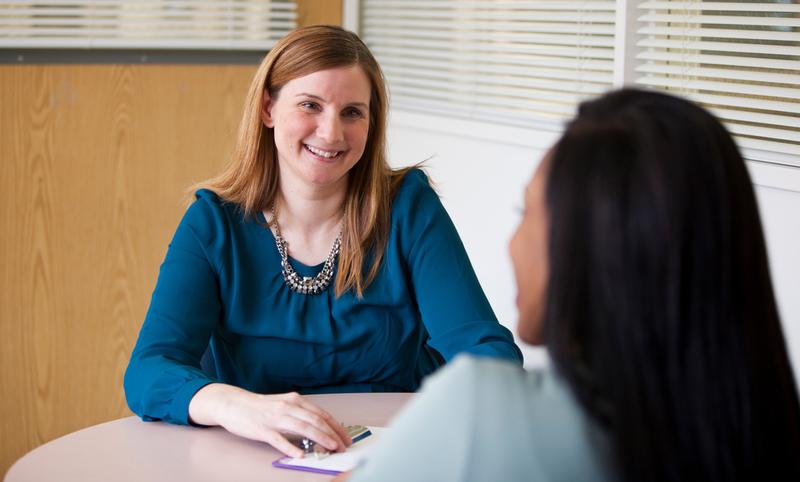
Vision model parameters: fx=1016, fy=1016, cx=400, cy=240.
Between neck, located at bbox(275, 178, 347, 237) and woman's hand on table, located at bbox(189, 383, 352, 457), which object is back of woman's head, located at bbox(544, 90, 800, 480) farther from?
neck, located at bbox(275, 178, 347, 237)

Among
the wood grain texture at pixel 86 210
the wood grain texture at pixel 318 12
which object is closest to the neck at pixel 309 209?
the wood grain texture at pixel 86 210

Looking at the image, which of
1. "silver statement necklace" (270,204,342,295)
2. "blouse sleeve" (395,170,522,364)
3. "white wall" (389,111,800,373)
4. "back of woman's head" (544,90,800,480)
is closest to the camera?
"back of woman's head" (544,90,800,480)

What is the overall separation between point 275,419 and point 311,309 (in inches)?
21.3

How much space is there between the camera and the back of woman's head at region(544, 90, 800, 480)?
90 centimetres

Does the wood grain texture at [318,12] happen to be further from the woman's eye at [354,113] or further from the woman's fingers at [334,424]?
the woman's fingers at [334,424]

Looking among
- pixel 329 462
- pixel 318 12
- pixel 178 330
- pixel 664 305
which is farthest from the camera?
pixel 318 12

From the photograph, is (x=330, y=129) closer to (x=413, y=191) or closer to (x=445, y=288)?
(x=413, y=191)

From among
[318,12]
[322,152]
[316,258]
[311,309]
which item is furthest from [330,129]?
[318,12]

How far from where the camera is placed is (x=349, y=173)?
91.0 inches

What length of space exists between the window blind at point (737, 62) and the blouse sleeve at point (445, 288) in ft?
3.41

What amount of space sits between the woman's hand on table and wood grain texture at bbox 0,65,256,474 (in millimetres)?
2372

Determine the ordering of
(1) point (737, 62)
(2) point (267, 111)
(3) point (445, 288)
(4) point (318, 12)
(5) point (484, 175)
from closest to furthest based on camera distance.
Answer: (3) point (445, 288)
(2) point (267, 111)
(1) point (737, 62)
(5) point (484, 175)
(4) point (318, 12)

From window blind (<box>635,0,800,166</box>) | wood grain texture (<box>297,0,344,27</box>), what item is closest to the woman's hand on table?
window blind (<box>635,0,800,166</box>)

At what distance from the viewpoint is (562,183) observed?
931 mm
